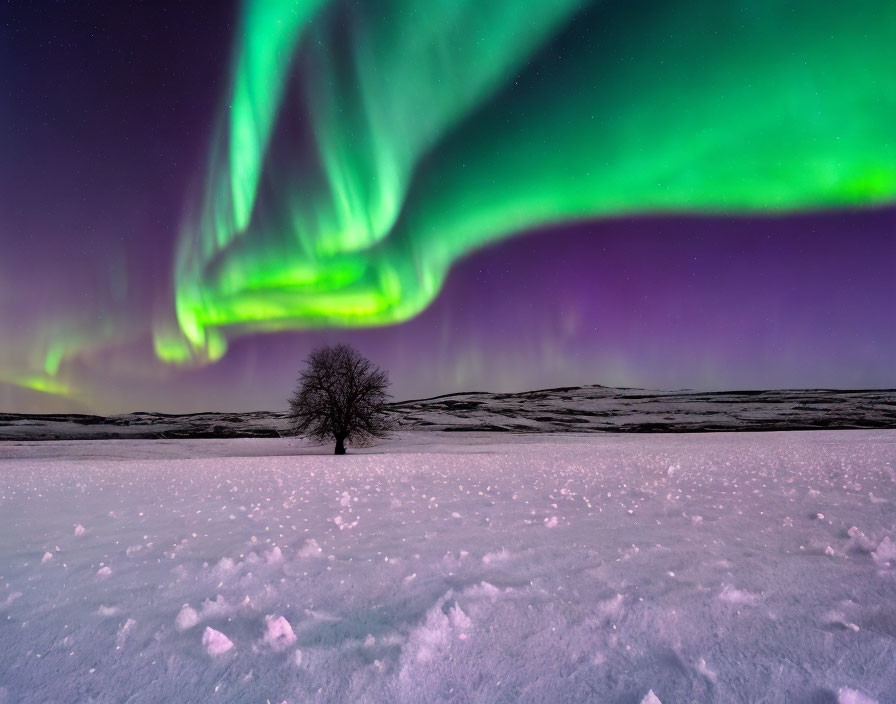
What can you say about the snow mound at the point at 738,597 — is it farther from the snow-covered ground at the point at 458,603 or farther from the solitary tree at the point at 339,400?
the solitary tree at the point at 339,400

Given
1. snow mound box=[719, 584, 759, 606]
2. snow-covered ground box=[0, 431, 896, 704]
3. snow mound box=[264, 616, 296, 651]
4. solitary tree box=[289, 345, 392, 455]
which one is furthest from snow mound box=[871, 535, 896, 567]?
solitary tree box=[289, 345, 392, 455]

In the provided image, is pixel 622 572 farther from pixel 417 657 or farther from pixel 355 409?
pixel 355 409

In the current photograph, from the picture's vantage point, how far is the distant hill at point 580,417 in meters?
55.7

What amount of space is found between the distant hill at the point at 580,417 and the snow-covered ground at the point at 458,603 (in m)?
46.7

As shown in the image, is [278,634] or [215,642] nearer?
[215,642]

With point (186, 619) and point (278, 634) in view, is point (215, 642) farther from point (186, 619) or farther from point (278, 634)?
point (186, 619)

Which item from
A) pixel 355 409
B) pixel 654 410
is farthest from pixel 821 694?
pixel 654 410

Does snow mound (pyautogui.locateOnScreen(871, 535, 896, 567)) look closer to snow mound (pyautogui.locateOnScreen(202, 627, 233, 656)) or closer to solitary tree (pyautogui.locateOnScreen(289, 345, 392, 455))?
snow mound (pyautogui.locateOnScreen(202, 627, 233, 656))

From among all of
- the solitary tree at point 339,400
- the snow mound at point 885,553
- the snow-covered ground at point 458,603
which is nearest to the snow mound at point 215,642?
the snow-covered ground at point 458,603

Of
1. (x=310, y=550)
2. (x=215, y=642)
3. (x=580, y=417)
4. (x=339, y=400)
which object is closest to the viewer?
(x=215, y=642)

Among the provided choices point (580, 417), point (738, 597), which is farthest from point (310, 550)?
point (580, 417)

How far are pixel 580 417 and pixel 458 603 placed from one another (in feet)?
218

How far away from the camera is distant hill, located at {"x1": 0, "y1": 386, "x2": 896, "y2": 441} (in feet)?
183

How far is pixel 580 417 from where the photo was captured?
67.6 m
